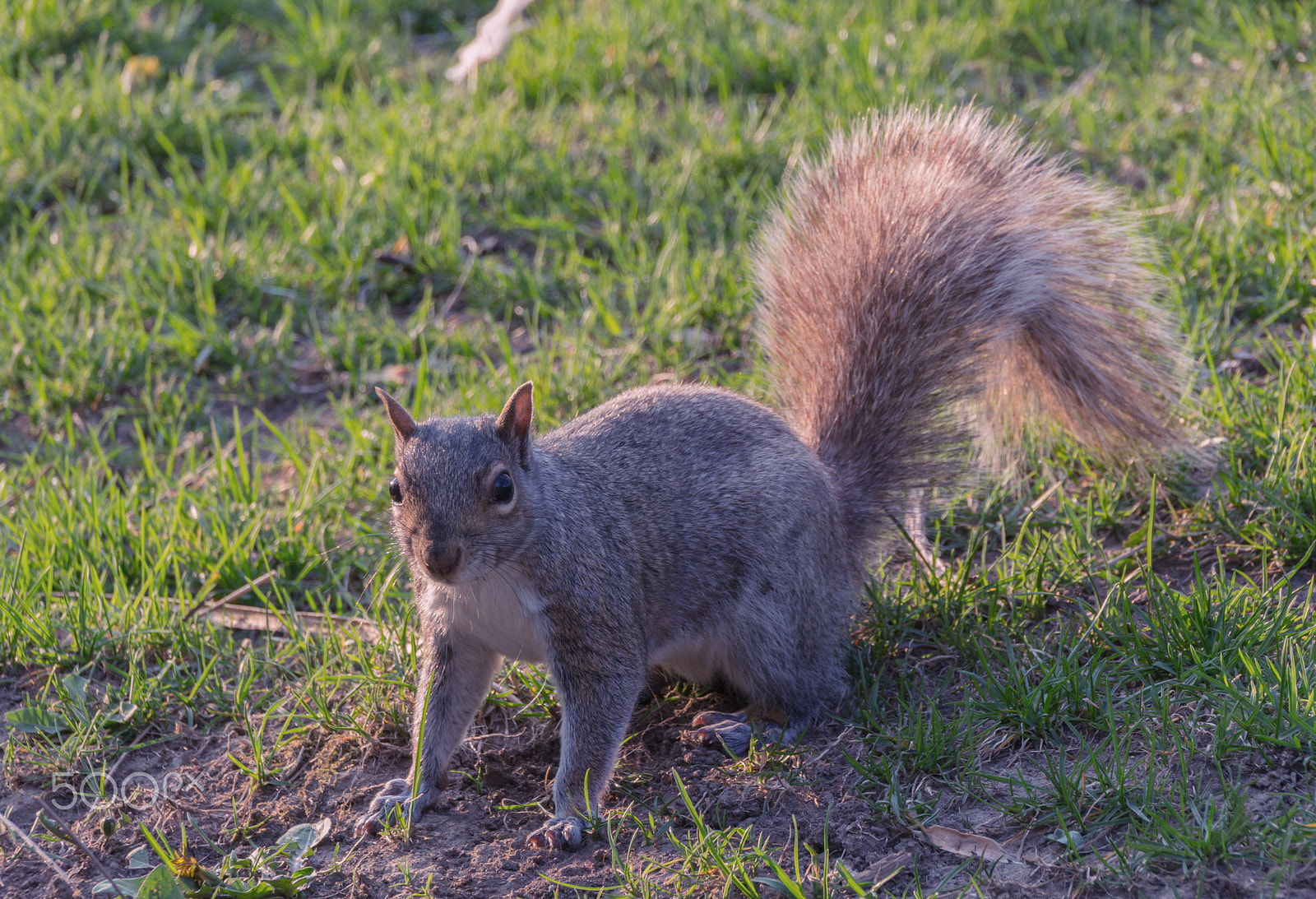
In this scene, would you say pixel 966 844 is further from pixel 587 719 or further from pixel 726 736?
pixel 587 719

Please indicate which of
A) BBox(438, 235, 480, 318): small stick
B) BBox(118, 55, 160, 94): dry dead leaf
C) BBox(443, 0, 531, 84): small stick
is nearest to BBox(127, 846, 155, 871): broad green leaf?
BBox(438, 235, 480, 318): small stick

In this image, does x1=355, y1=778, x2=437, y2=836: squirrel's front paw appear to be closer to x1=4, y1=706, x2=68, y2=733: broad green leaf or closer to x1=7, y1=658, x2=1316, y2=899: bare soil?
x1=7, y1=658, x2=1316, y2=899: bare soil

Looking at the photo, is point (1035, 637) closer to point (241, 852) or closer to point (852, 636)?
point (852, 636)

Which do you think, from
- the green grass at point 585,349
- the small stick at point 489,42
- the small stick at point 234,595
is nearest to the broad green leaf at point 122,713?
the green grass at point 585,349

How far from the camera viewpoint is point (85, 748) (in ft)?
7.59

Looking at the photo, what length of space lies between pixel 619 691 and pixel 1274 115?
2.89 metres

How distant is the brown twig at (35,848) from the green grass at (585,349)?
26cm

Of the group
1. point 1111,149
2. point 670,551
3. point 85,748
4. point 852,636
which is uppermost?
point 1111,149

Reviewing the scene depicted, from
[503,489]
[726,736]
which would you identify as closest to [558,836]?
[726,736]

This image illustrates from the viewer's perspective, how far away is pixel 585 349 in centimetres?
335

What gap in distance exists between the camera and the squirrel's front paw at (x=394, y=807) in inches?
83.0

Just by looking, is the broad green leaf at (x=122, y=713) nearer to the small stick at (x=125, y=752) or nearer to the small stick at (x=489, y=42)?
the small stick at (x=125, y=752)

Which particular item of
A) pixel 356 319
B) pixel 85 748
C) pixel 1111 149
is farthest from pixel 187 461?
pixel 1111 149

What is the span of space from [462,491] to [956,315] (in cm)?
113
